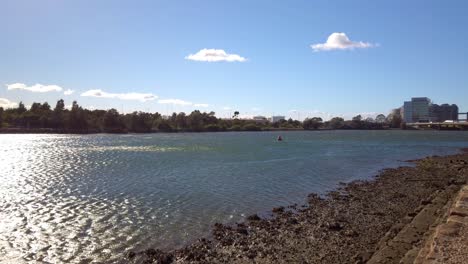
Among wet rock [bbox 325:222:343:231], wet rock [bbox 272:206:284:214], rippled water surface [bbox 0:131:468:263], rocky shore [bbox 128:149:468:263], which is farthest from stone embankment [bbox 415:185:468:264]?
rippled water surface [bbox 0:131:468:263]

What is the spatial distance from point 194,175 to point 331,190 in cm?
1522

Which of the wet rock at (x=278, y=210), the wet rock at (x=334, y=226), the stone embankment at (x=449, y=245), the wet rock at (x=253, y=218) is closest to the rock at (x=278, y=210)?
the wet rock at (x=278, y=210)

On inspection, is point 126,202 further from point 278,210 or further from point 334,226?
point 334,226

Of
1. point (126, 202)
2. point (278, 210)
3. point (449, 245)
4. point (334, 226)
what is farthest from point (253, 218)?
point (449, 245)

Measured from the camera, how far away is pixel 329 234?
1888 cm

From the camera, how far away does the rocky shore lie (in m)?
15.4

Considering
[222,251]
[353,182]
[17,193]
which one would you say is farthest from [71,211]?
[353,182]

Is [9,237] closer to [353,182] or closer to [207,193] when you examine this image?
[207,193]

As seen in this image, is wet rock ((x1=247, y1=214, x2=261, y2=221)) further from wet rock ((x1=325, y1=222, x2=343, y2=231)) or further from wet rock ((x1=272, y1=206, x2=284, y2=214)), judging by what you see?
wet rock ((x1=325, y1=222, x2=343, y2=231))

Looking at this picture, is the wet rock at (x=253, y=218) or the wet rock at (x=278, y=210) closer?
the wet rock at (x=253, y=218)

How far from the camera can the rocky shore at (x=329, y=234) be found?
15367 millimetres

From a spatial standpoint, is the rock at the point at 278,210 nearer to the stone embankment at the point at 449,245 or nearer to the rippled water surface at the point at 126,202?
the rippled water surface at the point at 126,202

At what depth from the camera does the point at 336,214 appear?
2341cm

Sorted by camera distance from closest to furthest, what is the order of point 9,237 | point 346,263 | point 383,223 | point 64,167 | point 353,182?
point 346,263 → point 9,237 → point 383,223 → point 353,182 → point 64,167
